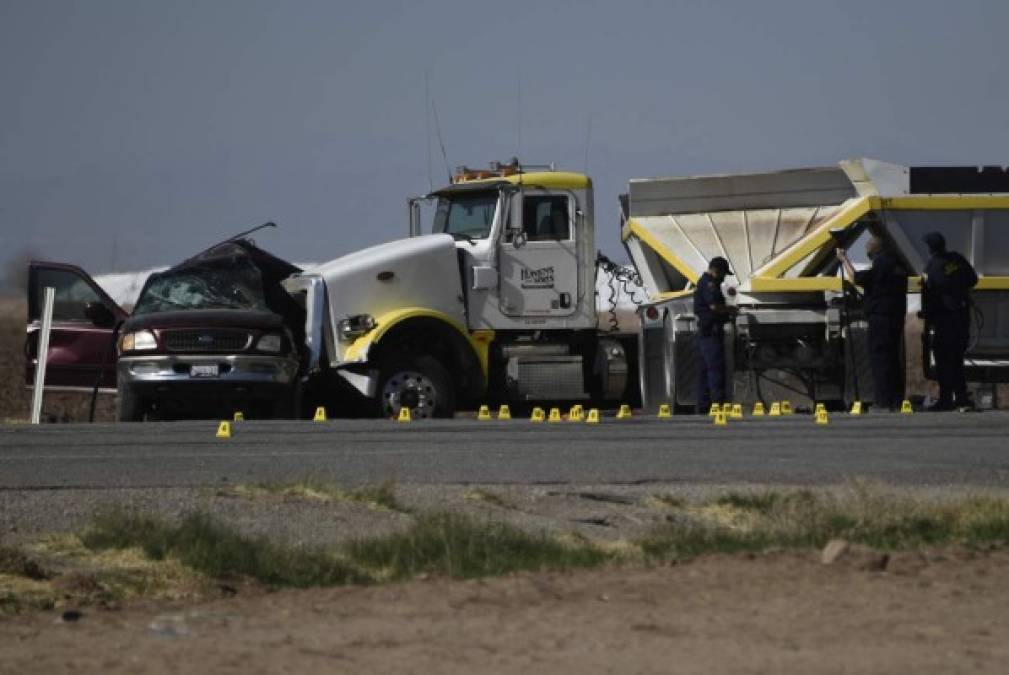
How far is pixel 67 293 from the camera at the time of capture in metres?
22.0

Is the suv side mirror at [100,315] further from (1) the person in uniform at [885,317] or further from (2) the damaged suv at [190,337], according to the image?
(1) the person in uniform at [885,317]

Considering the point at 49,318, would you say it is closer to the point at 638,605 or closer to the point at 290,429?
the point at 290,429

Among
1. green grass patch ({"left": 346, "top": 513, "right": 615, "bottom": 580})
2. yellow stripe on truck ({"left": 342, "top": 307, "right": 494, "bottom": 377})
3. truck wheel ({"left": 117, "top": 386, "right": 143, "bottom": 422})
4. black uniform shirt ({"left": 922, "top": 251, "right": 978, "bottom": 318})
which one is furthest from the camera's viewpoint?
black uniform shirt ({"left": 922, "top": 251, "right": 978, "bottom": 318})

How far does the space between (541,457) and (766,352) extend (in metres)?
8.25

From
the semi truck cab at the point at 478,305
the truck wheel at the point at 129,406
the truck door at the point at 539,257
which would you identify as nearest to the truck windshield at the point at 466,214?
the semi truck cab at the point at 478,305

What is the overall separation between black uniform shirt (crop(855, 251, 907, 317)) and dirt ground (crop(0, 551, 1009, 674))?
1201 cm

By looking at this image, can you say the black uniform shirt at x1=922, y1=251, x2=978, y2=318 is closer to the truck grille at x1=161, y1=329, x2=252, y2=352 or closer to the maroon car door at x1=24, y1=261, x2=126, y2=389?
the truck grille at x1=161, y1=329, x2=252, y2=352

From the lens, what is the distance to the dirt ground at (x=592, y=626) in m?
7.07

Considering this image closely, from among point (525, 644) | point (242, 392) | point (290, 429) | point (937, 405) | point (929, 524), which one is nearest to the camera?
point (525, 644)

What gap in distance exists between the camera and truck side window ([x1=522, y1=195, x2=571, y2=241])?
21.3 m

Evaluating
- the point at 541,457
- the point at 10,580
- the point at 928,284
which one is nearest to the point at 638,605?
the point at 10,580

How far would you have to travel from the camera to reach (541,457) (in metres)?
14.5

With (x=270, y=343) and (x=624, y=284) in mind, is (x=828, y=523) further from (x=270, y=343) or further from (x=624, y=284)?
(x=624, y=284)

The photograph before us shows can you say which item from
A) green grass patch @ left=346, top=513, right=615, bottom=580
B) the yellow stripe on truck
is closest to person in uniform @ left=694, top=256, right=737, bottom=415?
the yellow stripe on truck
